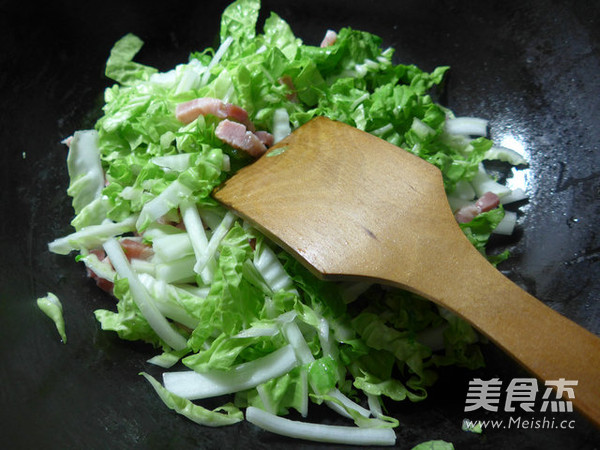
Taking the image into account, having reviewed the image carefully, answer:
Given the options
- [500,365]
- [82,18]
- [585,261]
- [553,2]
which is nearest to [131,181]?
[82,18]

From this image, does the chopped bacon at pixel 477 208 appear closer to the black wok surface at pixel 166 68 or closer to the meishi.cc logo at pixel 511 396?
the black wok surface at pixel 166 68

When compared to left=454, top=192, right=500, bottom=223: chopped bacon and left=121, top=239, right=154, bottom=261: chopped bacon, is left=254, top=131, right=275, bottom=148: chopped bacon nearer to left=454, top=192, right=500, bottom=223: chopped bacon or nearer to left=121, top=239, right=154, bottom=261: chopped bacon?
left=121, top=239, right=154, bottom=261: chopped bacon

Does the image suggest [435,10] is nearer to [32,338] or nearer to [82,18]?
[82,18]

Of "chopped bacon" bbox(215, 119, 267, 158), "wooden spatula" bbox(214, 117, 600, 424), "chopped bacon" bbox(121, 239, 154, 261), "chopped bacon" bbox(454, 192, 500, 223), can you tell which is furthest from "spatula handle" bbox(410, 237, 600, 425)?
"chopped bacon" bbox(121, 239, 154, 261)

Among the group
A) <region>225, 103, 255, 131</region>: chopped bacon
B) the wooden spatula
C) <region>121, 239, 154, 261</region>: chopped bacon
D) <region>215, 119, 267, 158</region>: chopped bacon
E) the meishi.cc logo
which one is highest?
<region>225, 103, 255, 131</region>: chopped bacon

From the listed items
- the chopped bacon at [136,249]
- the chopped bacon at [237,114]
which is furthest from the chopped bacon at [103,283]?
the chopped bacon at [237,114]

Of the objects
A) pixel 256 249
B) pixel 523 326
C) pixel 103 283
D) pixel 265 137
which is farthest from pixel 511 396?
pixel 103 283
